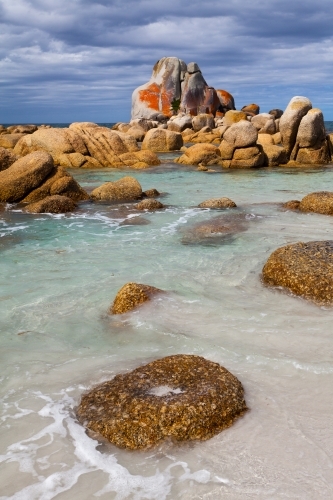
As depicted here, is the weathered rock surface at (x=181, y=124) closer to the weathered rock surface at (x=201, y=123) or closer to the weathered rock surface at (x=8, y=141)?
the weathered rock surface at (x=201, y=123)

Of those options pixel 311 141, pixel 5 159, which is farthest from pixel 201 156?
pixel 5 159

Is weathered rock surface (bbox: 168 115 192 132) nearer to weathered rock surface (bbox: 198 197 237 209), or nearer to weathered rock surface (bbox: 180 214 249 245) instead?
weathered rock surface (bbox: 198 197 237 209)

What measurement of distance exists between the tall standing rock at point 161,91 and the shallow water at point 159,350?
46.5 m

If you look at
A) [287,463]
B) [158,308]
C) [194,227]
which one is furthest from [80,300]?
[194,227]

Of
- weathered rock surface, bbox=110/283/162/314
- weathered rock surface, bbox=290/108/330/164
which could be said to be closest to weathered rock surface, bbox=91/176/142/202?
weathered rock surface, bbox=110/283/162/314

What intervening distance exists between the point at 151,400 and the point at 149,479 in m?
0.68

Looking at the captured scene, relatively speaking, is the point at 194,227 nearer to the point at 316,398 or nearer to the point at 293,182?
the point at 316,398

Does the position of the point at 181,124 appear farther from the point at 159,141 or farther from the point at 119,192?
the point at 119,192

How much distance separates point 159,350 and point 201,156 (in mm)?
19900

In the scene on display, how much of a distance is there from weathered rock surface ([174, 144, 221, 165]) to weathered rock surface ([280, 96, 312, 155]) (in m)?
3.43

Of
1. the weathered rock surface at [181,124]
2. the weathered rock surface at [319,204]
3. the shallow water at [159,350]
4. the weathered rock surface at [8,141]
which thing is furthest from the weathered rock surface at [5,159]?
the weathered rock surface at [181,124]

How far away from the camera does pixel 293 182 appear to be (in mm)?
18359

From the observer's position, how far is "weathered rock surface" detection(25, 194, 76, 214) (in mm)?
13008

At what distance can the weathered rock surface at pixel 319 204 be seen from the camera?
12.3 meters
